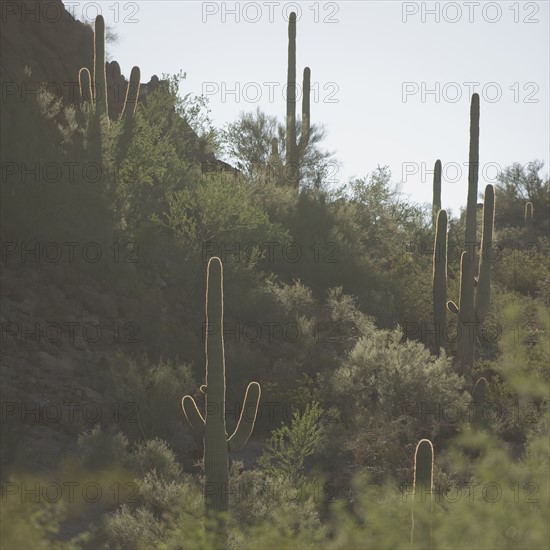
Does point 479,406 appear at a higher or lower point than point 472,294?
lower

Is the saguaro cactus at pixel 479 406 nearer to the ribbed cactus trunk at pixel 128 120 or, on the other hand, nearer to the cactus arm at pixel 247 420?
the cactus arm at pixel 247 420

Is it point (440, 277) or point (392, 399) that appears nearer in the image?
point (392, 399)

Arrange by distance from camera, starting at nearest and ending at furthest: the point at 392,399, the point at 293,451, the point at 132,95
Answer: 1. the point at 293,451
2. the point at 392,399
3. the point at 132,95

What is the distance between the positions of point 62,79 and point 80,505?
1732cm

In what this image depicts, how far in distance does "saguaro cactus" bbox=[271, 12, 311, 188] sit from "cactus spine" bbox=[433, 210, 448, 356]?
1093 centimetres

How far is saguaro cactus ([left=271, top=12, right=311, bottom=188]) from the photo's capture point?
1206 inches

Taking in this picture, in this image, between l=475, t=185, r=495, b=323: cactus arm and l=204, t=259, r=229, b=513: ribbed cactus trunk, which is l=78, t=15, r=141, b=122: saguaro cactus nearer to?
l=475, t=185, r=495, b=323: cactus arm

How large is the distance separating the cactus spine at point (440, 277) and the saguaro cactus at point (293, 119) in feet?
35.9

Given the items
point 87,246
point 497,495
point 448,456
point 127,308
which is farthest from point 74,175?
point 497,495

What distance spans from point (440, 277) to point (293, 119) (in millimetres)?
11405

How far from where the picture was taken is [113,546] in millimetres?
12273

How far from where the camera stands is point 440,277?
21.7 m

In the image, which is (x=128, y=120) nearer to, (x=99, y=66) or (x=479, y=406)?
(x=99, y=66)

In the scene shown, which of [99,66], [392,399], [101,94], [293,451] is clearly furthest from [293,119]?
[293,451]
